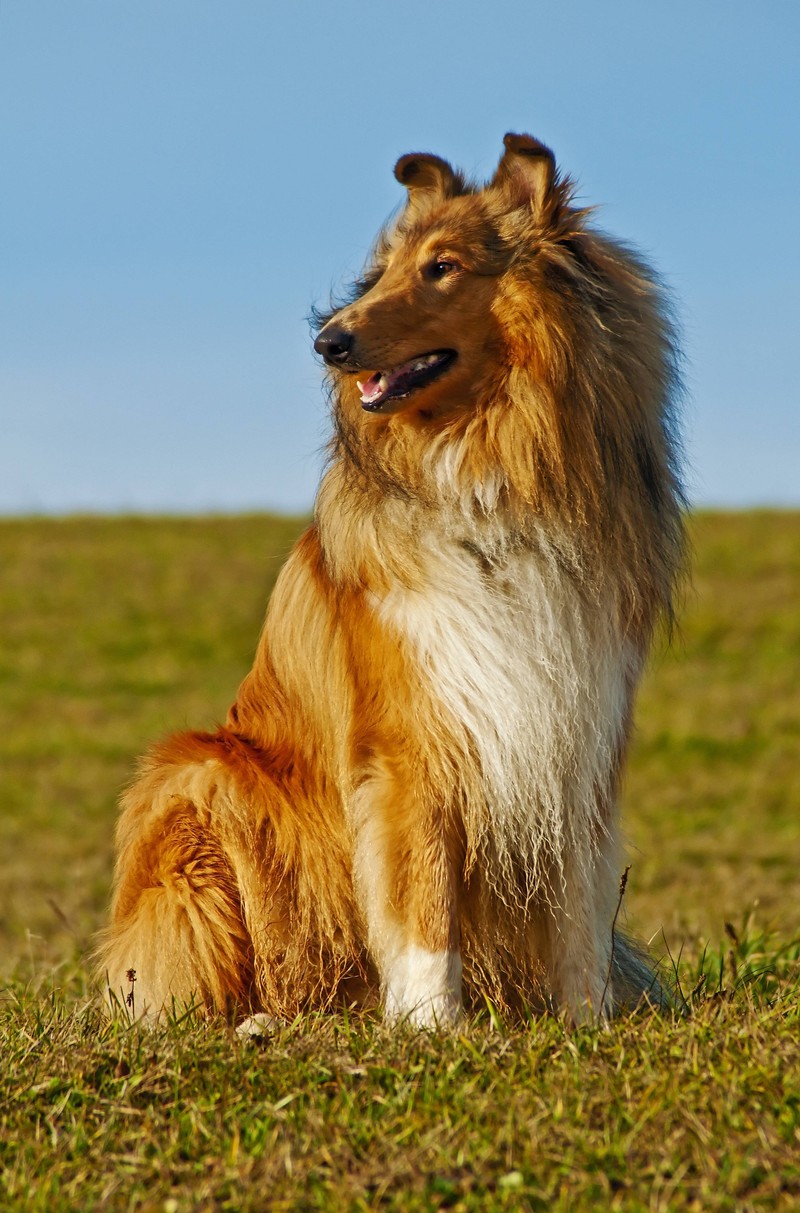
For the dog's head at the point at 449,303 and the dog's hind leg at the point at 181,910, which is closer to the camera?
the dog's head at the point at 449,303

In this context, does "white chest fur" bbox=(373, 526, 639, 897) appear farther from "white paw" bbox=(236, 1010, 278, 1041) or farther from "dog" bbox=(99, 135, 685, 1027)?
"white paw" bbox=(236, 1010, 278, 1041)

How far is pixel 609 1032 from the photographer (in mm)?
3750

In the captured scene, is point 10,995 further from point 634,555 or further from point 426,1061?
point 634,555

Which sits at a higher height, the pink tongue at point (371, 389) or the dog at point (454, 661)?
the pink tongue at point (371, 389)

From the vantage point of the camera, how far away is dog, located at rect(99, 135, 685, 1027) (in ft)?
13.0

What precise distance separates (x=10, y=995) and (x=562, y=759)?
2.25 metres

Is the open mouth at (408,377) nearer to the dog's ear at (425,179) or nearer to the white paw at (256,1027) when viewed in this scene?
the dog's ear at (425,179)

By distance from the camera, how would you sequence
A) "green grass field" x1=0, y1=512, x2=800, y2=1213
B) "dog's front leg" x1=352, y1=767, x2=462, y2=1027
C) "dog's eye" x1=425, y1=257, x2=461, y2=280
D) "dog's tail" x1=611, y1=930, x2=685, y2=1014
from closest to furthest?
"green grass field" x1=0, y1=512, x2=800, y2=1213
"dog's front leg" x1=352, y1=767, x2=462, y2=1027
"dog's eye" x1=425, y1=257, x2=461, y2=280
"dog's tail" x1=611, y1=930, x2=685, y2=1014

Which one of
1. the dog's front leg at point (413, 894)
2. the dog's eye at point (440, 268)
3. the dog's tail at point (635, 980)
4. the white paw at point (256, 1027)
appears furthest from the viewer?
the dog's tail at point (635, 980)

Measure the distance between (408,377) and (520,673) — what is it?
98cm

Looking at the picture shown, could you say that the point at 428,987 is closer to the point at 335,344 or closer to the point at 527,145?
the point at 335,344

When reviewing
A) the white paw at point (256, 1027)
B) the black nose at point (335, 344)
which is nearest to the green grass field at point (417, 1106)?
the white paw at point (256, 1027)

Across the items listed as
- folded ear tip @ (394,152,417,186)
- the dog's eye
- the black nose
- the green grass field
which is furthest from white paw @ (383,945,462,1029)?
folded ear tip @ (394,152,417,186)

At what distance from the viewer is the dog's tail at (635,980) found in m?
4.31
